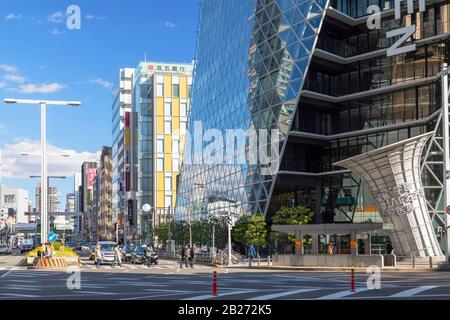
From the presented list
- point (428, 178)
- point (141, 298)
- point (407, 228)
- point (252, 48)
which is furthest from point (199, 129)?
point (141, 298)

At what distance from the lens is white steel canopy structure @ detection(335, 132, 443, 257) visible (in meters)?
45.8

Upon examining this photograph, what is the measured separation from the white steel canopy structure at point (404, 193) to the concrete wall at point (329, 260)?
14.7 feet

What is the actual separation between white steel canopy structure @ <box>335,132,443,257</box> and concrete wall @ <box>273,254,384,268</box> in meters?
4.47

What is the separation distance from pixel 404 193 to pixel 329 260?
6837mm

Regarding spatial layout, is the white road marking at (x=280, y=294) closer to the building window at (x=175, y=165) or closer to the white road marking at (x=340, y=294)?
the white road marking at (x=340, y=294)

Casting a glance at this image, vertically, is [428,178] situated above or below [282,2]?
below

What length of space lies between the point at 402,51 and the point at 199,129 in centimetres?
4045

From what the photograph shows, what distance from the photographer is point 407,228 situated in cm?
4647

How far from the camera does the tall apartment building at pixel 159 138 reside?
137m

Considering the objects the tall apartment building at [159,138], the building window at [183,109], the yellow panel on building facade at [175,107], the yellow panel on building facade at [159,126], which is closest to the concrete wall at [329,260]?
the tall apartment building at [159,138]

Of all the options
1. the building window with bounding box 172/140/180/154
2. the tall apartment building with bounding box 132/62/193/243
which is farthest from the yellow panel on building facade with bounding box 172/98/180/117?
the building window with bounding box 172/140/180/154

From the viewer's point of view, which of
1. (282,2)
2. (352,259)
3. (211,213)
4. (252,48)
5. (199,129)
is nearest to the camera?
(352,259)

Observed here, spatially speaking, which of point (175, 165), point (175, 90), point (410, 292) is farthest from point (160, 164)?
point (410, 292)

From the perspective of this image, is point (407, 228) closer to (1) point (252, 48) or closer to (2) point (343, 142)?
(2) point (343, 142)
